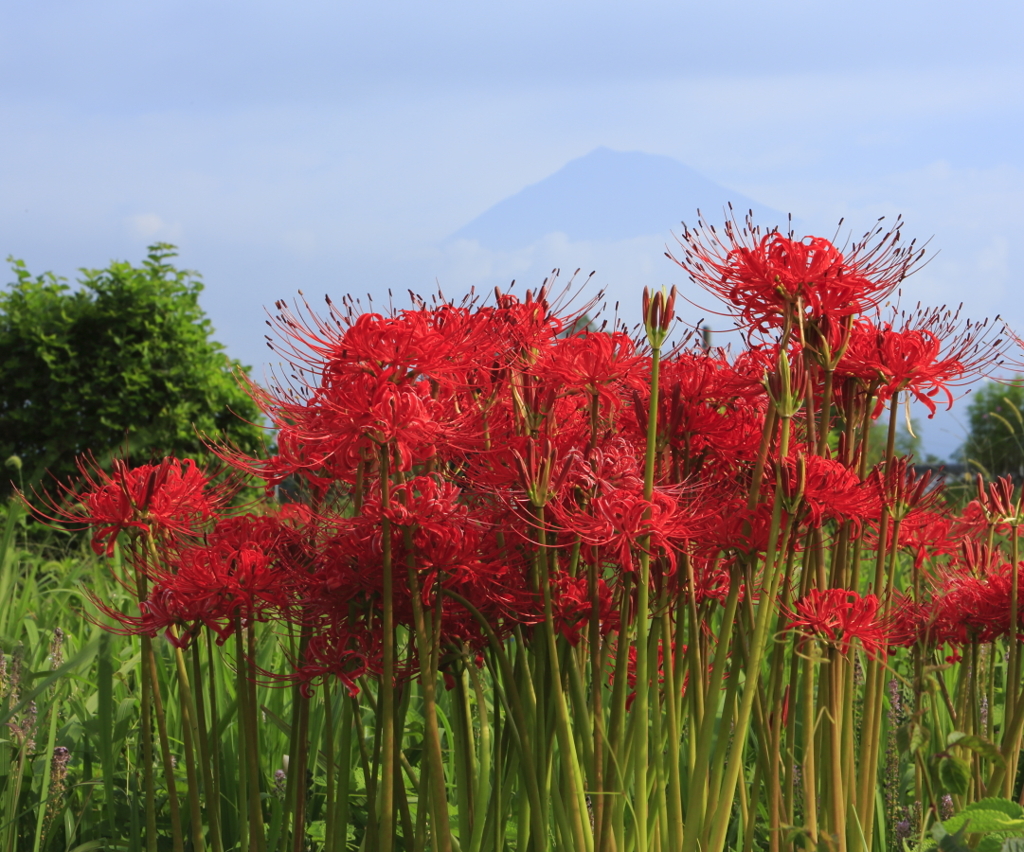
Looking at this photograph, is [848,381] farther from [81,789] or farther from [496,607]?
[81,789]

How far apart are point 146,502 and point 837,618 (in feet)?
5.64

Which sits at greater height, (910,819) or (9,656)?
(9,656)

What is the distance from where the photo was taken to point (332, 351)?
7.18 ft

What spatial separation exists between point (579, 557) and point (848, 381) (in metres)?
0.84

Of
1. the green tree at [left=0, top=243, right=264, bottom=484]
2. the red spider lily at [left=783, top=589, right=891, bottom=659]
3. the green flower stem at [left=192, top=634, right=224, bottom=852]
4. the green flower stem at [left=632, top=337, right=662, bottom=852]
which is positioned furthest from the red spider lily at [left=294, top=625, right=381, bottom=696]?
the green tree at [left=0, top=243, right=264, bottom=484]

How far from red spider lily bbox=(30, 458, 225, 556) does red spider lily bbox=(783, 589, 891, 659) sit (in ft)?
4.88

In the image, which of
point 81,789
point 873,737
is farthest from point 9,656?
point 873,737

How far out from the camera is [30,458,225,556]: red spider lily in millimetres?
2514

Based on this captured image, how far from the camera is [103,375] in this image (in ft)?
33.6

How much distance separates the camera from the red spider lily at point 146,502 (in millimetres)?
2514

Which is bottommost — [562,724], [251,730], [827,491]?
[251,730]

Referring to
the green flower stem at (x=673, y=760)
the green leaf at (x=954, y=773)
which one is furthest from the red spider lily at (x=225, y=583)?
the green leaf at (x=954, y=773)

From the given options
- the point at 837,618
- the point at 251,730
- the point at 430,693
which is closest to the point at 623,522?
the point at 430,693

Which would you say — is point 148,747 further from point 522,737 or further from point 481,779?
point 522,737
